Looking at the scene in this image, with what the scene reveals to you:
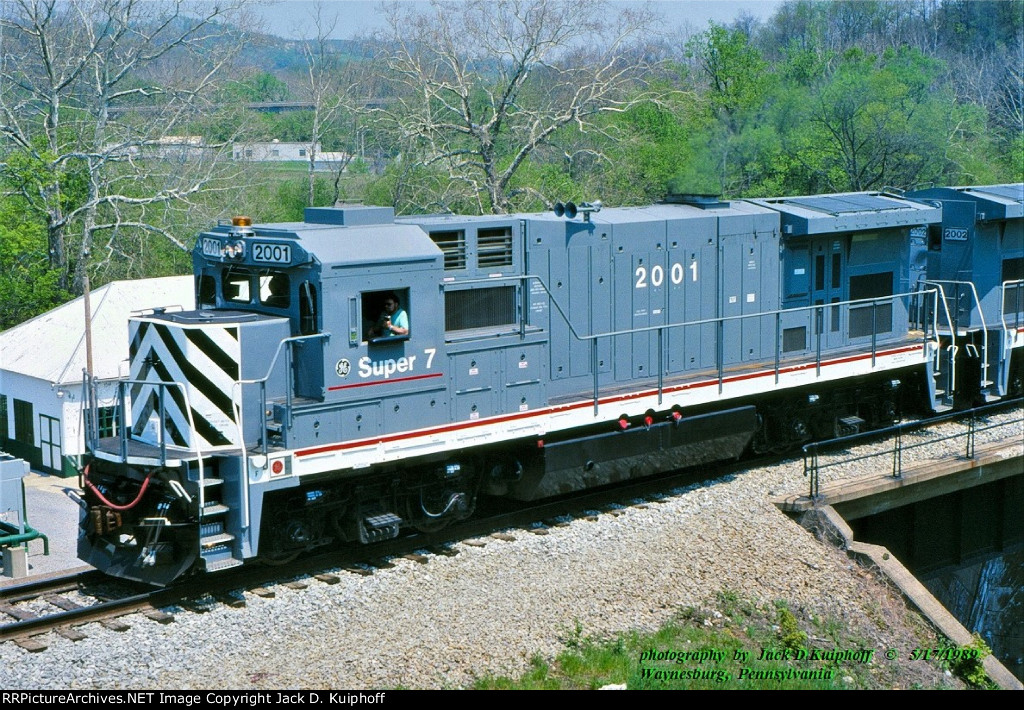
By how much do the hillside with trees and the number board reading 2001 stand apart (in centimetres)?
1125

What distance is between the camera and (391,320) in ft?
34.4

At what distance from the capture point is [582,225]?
41.6ft

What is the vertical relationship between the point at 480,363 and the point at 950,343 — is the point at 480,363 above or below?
above

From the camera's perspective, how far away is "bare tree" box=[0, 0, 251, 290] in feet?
68.8

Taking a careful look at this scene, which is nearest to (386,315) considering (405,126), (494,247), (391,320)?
(391,320)

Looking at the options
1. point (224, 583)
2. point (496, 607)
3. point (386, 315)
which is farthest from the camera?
point (386, 315)

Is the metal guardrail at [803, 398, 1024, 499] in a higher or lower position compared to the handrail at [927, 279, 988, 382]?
lower

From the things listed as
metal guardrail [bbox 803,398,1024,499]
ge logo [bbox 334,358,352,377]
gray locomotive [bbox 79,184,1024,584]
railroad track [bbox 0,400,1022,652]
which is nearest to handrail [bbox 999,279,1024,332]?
gray locomotive [bbox 79,184,1024,584]

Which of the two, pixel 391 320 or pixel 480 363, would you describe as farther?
pixel 480 363

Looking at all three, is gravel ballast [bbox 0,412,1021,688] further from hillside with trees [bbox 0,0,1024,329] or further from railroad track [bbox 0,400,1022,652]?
hillside with trees [bbox 0,0,1024,329]

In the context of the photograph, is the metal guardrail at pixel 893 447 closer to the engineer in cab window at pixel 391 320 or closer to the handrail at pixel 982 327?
the handrail at pixel 982 327

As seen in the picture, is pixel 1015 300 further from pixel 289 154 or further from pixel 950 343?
pixel 289 154

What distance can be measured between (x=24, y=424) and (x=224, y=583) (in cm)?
887
